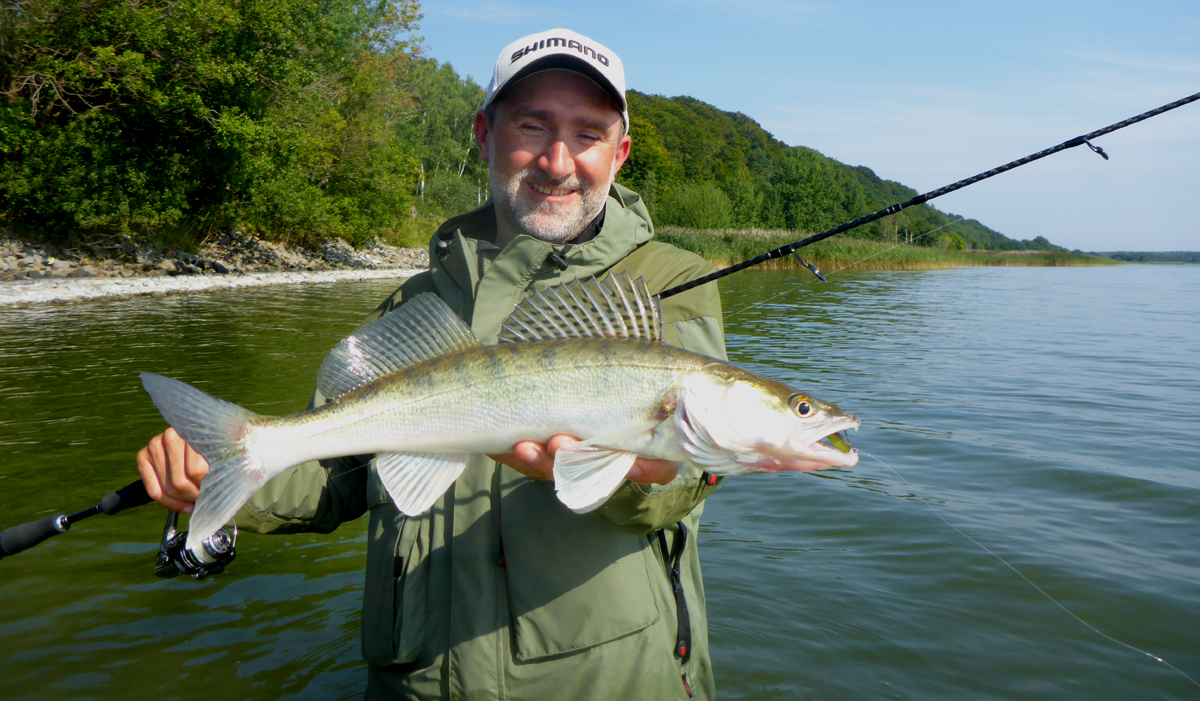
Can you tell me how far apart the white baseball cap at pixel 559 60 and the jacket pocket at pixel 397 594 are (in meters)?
1.65

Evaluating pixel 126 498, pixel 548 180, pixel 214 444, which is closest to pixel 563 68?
pixel 548 180

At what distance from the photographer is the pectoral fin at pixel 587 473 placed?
2.12 meters

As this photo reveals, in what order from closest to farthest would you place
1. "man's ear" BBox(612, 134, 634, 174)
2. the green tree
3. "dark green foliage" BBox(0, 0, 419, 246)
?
"man's ear" BBox(612, 134, 634, 174), "dark green foliage" BBox(0, 0, 419, 246), the green tree

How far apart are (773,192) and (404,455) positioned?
93794mm

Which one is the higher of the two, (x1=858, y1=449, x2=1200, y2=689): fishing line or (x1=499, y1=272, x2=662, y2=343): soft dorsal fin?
(x1=499, y1=272, x2=662, y2=343): soft dorsal fin

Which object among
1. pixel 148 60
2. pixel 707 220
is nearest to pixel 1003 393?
pixel 148 60

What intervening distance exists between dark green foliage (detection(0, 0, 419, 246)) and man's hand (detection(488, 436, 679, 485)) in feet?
82.1

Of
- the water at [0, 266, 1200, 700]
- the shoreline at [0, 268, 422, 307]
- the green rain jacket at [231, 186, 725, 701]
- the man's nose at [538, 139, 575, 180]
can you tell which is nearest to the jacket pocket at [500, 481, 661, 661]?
the green rain jacket at [231, 186, 725, 701]

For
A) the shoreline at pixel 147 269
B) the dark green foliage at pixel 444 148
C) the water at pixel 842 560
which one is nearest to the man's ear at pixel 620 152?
the water at pixel 842 560

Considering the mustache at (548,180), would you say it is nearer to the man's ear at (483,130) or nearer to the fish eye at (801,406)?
the man's ear at (483,130)

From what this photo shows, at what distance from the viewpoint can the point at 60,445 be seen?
7656mm

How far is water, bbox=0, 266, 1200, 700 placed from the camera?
4.37 meters

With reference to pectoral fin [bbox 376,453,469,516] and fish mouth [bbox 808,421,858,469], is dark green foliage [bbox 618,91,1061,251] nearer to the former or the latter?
fish mouth [bbox 808,421,858,469]

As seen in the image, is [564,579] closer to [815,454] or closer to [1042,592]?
[815,454]
